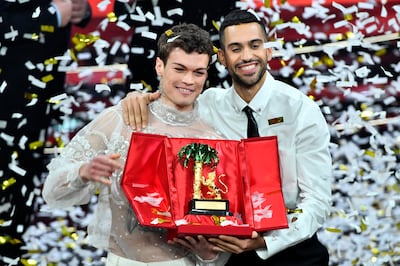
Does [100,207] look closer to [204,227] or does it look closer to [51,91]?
[204,227]

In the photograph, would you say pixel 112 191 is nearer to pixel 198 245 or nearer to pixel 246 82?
pixel 198 245

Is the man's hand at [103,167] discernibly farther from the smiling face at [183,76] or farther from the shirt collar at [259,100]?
the shirt collar at [259,100]

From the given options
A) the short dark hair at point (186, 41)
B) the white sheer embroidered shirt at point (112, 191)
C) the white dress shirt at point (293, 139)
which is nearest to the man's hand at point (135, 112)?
the white sheer embroidered shirt at point (112, 191)

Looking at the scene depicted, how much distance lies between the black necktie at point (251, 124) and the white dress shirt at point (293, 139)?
1 cm

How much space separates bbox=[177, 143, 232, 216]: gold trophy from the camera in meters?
2.46

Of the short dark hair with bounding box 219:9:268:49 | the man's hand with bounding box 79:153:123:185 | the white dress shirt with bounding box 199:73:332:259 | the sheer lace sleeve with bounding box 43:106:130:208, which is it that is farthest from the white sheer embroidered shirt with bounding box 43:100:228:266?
the short dark hair with bounding box 219:9:268:49

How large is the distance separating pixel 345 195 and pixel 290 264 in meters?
1.07

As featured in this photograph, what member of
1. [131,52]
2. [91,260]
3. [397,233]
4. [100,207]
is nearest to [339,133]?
[397,233]

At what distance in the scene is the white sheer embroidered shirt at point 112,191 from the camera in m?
2.54

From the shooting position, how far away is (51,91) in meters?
3.73

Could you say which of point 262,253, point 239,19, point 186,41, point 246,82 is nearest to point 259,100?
point 246,82

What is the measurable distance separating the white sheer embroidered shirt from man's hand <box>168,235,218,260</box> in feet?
0.11

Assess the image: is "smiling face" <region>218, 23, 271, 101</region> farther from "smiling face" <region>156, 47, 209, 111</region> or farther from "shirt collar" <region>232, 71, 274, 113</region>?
"smiling face" <region>156, 47, 209, 111</region>

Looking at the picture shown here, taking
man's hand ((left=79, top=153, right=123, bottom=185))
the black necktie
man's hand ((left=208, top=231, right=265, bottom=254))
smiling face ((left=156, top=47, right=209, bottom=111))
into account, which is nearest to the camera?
man's hand ((left=79, top=153, right=123, bottom=185))
